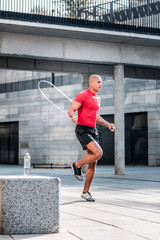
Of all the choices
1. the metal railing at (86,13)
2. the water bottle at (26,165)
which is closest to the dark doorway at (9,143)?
the metal railing at (86,13)

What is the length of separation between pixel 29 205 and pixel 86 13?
54.1ft

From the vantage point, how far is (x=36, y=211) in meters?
5.42

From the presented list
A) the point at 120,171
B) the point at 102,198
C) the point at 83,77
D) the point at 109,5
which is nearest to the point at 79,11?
the point at 109,5

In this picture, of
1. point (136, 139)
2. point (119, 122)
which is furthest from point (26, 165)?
point (136, 139)

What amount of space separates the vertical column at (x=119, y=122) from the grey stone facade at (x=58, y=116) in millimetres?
9203

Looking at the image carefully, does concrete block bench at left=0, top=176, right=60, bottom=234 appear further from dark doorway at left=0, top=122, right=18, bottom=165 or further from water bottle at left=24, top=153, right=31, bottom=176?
dark doorway at left=0, top=122, right=18, bottom=165

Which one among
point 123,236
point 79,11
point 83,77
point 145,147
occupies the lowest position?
point 145,147

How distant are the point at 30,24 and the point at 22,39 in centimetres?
138

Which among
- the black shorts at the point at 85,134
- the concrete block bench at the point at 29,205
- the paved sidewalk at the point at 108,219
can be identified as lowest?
the paved sidewalk at the point at 108,219

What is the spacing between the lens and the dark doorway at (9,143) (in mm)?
38844

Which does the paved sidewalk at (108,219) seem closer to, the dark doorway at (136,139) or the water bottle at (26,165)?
the water bottle at (26,165)

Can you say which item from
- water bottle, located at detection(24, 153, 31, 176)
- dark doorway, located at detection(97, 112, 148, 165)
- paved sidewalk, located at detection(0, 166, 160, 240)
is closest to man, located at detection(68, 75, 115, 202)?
paved sidewalk, located at detection(0, 166, 160, 240)

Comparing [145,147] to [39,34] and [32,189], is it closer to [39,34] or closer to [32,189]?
[39,34]

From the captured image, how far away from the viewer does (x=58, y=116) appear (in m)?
Result: 35.5
